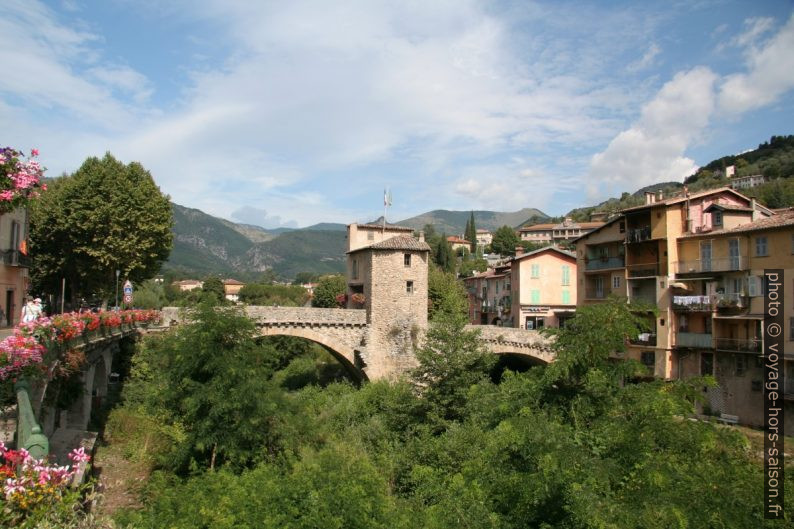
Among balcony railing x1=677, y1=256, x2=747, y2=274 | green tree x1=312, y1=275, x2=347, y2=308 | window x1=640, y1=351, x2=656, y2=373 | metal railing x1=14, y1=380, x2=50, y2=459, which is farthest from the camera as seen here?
green tree x1=312, y1=275, x2=347, y2=308

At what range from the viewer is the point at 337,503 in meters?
13.7

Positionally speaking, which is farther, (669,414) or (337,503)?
(337,503)

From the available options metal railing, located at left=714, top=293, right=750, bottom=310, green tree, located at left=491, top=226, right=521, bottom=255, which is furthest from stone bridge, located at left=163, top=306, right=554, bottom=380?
green tree, located at left=491, top=226, right=521, bottom=255

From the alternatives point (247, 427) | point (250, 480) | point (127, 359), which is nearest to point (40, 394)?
point (250, 480)

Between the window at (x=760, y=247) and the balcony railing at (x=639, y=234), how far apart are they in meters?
5.76

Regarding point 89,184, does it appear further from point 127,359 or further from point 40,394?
point 40,394

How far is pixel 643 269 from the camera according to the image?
3372 cm

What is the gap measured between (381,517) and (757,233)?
25018mm

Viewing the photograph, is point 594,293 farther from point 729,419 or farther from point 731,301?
point 729,419

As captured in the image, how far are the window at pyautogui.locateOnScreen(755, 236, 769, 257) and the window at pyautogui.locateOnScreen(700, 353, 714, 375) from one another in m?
6.03

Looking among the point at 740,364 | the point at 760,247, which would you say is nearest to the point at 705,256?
the point at 760,247

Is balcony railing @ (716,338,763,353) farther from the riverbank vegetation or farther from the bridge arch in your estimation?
the bridge arch

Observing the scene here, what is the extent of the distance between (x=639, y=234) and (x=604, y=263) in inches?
144

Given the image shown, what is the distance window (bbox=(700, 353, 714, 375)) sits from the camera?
30.3 meters
